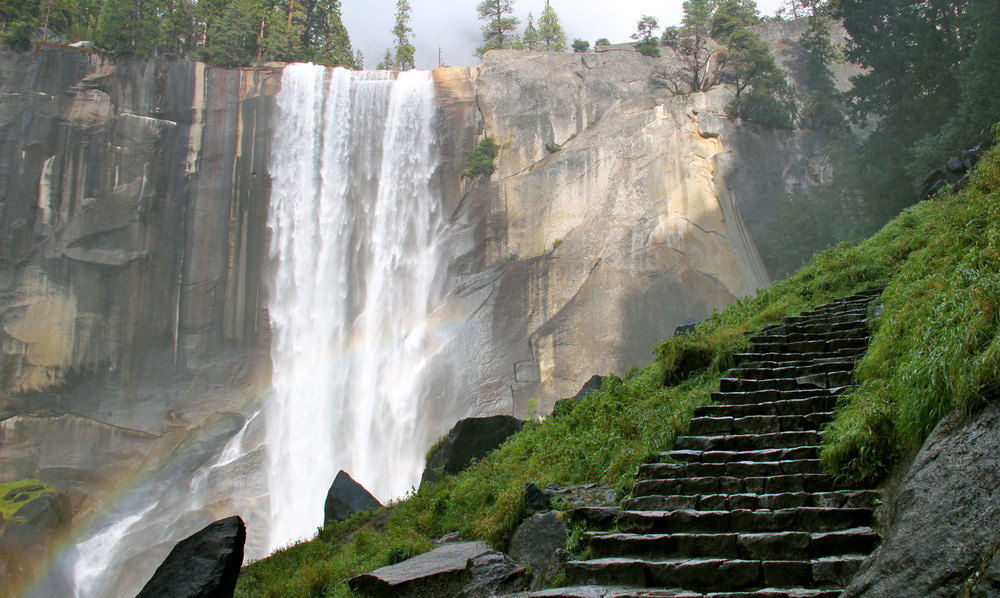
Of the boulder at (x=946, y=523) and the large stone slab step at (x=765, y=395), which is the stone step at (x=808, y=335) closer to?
the large stone slab step at (x=765, y=395)

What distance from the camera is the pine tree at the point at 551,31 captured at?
50.9 metres

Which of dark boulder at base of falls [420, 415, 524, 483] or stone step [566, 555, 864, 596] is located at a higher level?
stone step [566, 555, 864, 596]

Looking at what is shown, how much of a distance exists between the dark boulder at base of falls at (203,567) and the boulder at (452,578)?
4.04 feet

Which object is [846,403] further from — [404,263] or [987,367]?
[404,263]

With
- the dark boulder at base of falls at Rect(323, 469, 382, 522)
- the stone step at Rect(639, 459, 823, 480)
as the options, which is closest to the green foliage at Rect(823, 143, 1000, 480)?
the stone step at Rect(639, 459, 823, 480)

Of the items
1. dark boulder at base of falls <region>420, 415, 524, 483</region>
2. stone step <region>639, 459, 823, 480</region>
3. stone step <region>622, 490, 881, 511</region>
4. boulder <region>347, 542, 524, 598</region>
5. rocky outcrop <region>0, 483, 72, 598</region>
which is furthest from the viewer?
rocky outcrop <region>0, 483, 72, 598</region>

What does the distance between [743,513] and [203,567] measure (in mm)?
5173

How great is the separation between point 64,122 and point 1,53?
4010 mm

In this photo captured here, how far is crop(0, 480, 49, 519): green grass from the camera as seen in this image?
2539 cm

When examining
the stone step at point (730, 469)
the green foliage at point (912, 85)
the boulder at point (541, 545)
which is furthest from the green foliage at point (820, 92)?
the boulder at point (541, 545)

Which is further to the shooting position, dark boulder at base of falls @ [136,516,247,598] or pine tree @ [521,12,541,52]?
pine tree @ [521,12,541,52]

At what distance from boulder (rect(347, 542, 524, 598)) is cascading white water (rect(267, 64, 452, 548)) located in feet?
61.9

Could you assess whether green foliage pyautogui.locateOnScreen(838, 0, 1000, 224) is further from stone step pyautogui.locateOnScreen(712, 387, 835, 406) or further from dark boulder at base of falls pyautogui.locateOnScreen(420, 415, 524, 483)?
stone step pyautogui.locateOnScreen(712, 387, 835, 406)

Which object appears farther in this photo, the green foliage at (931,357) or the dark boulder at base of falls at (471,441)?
the dark boulder at base of falls at (471,441)
